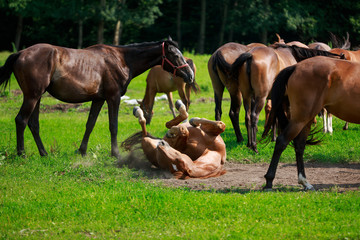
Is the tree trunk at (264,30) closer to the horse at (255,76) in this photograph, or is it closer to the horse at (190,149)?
the horse at (255,76)

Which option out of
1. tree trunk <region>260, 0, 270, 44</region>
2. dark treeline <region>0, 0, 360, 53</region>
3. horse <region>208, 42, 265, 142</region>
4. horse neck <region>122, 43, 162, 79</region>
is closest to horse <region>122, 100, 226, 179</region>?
horse neck <region>122, 43, 162, 79</region>

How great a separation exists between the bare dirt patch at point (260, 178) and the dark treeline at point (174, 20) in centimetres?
2832

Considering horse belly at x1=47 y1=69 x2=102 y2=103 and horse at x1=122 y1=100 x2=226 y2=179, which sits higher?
horse belly at x1=47 y1=69 x2=102 y2=103

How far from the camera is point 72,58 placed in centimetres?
884

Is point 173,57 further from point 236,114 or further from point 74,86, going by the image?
point 236,114

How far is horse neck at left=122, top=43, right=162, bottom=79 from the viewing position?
9289 millimetres

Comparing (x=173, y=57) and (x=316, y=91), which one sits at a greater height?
(x=316, y=91)

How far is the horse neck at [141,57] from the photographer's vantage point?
9.29 meters

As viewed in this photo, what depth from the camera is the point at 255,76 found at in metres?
10.1

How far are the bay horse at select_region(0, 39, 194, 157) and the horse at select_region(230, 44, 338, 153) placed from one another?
1.49 m

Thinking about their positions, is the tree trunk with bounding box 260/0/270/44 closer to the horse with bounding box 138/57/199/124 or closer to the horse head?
the horse with bounding box 138/57/199/124

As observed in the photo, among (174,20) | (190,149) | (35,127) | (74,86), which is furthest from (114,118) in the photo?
(174,20)

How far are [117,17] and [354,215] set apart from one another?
1267 inches

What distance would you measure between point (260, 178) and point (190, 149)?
4.05 feet
